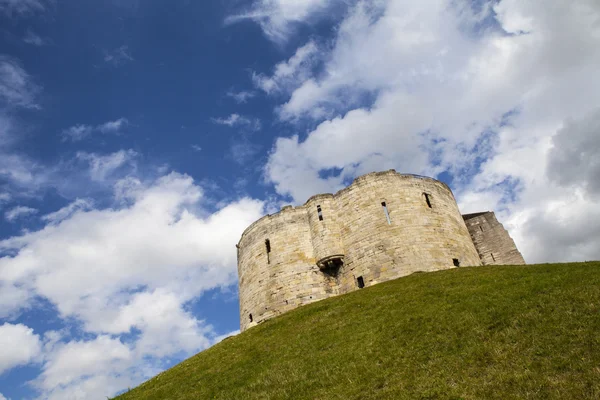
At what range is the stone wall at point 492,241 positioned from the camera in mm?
34125

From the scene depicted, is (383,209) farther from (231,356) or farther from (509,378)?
(509,378)

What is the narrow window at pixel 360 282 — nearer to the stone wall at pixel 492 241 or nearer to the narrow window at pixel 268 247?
the narrow window at pixel 268 247

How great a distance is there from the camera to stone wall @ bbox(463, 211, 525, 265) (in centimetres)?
3412

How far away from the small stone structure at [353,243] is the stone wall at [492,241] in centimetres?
14

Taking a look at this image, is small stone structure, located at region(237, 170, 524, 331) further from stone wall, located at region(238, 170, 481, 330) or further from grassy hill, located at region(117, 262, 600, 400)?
grassy hill, located at region(117, 262, 600, 400)

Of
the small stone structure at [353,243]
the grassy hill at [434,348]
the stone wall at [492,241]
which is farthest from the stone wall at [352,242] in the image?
the grassy hill at [434,348]

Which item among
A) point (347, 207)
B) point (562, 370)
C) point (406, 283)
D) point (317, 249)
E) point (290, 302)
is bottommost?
point (562, 370)

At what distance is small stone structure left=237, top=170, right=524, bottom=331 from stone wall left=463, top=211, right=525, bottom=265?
140mm

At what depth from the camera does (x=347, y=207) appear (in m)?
31.0

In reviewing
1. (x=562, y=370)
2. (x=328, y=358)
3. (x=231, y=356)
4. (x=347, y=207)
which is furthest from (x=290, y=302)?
(x=562, y=370)

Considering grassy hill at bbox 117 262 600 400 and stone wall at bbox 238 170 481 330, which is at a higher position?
stone wall at bbox 238 170 481 330

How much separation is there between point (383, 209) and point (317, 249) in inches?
223

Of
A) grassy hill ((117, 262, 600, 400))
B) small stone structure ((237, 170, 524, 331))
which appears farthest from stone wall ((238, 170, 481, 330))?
grassy hill ((117, 262, 600, 400))

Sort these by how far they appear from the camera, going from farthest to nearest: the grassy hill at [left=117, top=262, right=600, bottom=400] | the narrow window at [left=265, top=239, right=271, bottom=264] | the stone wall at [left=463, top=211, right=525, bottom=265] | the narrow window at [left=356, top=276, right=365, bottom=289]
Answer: the stone wall at [left=463, top=211, right=525, bottom=265], the narrow window at [left=265, top=239, right=271, bottom=264], the narrow window at [left=356, top=276, right=365, bottom=289], the grassy hill at [left=117, top=262, right=600, bottom=400]
